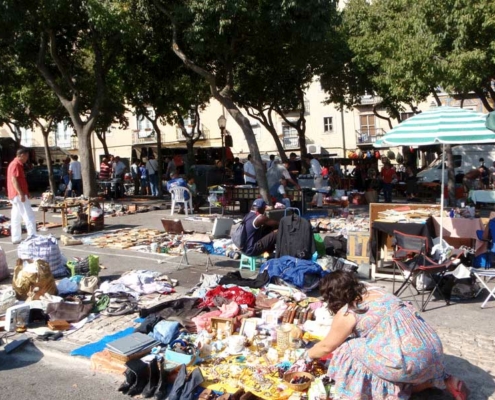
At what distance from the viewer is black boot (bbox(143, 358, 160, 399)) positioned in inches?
187

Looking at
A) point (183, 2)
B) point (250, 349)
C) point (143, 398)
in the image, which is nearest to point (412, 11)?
point (183, 2)

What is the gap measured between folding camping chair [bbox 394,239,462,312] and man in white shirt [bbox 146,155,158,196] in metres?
15.5

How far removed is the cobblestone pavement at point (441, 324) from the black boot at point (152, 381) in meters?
1.35

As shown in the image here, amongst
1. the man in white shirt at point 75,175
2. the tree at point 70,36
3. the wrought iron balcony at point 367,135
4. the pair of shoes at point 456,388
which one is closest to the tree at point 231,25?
the tree at point 70,36

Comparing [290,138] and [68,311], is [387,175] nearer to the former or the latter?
[68,311]

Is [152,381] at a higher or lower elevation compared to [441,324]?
higher

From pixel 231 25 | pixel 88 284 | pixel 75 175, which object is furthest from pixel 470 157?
pixel 88 284

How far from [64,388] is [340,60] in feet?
72.6

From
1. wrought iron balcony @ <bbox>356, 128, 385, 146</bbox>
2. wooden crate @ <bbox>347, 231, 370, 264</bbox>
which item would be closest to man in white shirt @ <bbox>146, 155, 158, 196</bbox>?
wooden crate @ <bbox>347, 231, 370, 264</bbox>

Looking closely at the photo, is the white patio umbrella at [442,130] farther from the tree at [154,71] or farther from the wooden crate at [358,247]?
the tree at [154,71]

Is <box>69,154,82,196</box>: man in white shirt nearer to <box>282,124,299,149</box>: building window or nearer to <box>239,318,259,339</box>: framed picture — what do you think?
<box>239,318,259,339</box>: framed picture

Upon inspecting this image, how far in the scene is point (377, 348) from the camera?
4.12 metres

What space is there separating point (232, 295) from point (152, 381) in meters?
2.18

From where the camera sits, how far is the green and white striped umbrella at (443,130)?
8.13 metres
